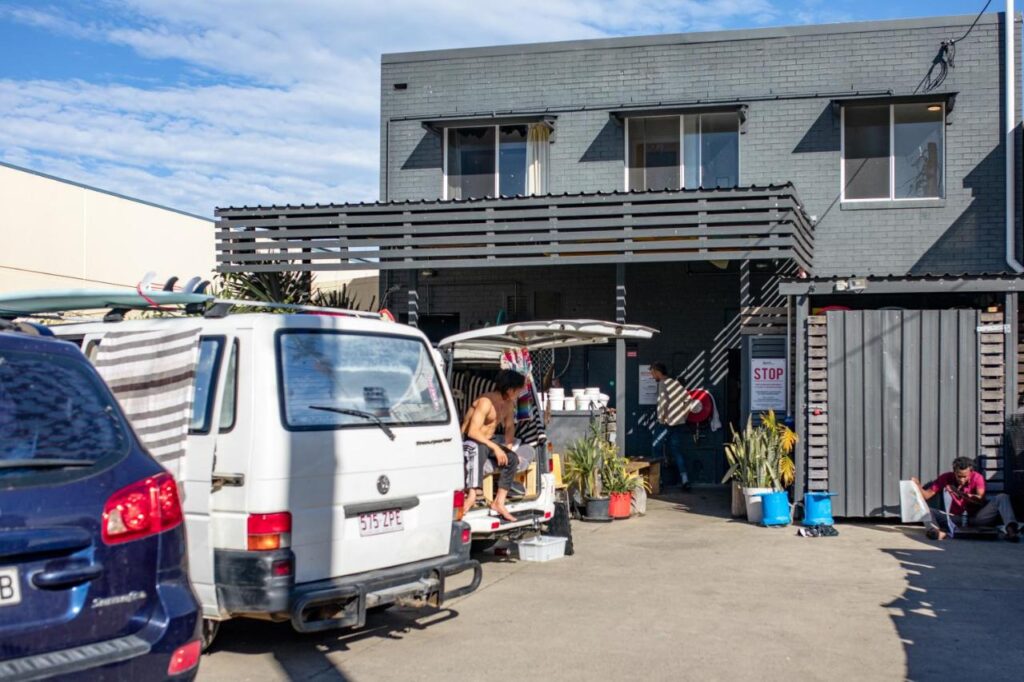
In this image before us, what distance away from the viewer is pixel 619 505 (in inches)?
496

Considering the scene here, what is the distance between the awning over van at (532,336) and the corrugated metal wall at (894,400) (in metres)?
2.49

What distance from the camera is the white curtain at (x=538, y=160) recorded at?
1741 cm

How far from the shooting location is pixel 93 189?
25062 mm

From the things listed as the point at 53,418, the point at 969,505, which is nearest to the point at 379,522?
the point at 53,418

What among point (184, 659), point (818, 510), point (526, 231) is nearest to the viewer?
point (184, 659)

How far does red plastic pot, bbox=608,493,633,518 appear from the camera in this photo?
1253 centimetres

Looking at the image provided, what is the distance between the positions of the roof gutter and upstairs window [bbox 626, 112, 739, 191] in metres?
3.83

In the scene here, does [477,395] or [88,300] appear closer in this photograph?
[88,300]

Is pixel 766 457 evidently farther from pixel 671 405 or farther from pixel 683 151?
pixel 683 151

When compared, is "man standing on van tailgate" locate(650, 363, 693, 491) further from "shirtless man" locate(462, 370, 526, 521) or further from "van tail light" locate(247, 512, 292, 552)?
"van tail light" locate(247, 512, 292, 552)

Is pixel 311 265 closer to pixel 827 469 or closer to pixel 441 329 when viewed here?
pixel 441 329

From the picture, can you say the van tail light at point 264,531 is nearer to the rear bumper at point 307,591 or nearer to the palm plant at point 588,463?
the rear bumper at point 307,591

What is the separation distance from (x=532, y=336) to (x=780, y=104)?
781cm

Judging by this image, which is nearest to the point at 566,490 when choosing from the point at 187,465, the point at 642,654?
the point at 642,654
